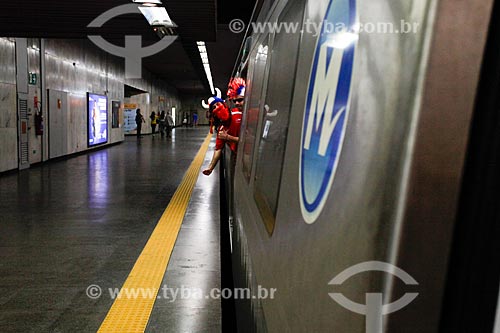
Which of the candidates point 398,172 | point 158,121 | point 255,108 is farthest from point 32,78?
point 158,121

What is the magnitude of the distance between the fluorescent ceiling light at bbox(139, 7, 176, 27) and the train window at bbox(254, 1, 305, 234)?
6.98m

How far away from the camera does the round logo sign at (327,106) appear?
32.3 inches

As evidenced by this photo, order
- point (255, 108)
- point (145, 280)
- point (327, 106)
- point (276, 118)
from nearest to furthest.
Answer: point (327, 106) < point (276, 118) < point (255, 108) < point (145, 280)

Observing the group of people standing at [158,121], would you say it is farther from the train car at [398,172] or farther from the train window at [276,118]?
the train car at [398,172]

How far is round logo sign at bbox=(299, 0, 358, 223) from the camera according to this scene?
0.82 m

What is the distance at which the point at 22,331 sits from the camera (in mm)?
3062

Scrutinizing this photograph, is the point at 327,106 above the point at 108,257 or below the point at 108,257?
above

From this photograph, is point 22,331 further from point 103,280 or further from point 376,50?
point 376,50

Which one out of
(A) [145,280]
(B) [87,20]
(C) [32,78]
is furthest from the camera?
(C) [32,78]

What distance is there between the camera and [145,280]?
3.92 meters

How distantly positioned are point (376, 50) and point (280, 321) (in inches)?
25.8

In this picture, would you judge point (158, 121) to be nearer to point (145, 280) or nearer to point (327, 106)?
point (145, 280)

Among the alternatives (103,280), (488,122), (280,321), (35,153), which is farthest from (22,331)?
(35,153)

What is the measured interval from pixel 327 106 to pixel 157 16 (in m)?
8.81
